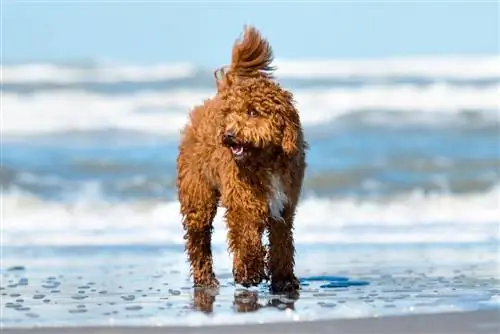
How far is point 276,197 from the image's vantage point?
29.5ft

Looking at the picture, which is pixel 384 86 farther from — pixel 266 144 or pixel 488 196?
pixel 266 144

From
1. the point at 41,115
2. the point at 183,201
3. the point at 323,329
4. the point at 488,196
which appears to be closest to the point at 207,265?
the point at 183,201

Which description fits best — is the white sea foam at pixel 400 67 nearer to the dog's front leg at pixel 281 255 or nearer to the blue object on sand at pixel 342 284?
the blue object on sand at pixel 342 284

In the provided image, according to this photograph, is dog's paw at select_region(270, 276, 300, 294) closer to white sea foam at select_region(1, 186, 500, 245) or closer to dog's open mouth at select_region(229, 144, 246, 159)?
dog's open mouth at select_region(229, 144, 246, 159)

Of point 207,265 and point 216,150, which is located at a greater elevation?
point 216,150

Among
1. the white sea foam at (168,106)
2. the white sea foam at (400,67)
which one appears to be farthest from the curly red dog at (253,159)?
the white sea foam at (400,67)

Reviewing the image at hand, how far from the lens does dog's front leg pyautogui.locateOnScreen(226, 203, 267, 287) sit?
8.98 meters

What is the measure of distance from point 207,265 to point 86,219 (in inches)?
207

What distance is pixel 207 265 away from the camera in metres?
10.1

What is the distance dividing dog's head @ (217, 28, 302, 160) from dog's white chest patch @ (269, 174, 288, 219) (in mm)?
212

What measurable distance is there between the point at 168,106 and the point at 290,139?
1625cm

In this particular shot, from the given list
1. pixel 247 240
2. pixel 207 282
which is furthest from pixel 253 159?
pixel 207 282

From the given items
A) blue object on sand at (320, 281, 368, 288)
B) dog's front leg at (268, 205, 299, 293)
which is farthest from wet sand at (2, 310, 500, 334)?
blue object on sand at (320, 281, 368, 288)

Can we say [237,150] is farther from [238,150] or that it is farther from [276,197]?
[276,197]
